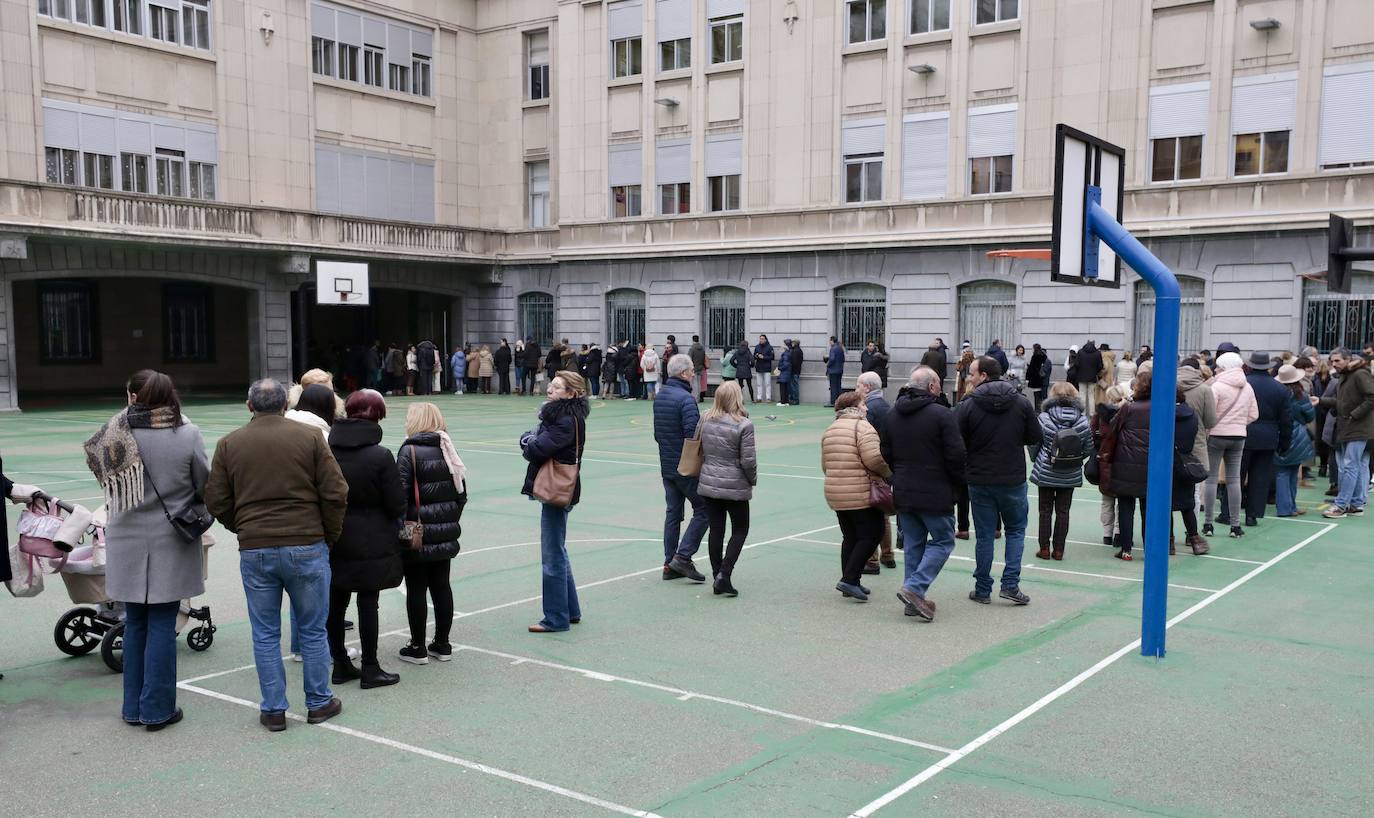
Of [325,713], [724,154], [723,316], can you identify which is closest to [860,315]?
[723,316]

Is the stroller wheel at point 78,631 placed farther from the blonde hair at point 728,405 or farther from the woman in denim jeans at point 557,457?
the blonde hair at point 728,405

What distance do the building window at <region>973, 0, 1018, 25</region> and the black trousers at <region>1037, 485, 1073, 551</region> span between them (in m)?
21.5

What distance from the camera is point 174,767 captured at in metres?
5.54

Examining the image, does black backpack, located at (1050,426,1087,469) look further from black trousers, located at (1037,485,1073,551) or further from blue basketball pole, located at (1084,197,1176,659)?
blue basketball pole, located at (1084,197,1176,659)

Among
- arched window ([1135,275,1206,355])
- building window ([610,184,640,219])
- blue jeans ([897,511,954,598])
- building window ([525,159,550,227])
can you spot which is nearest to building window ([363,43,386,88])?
building window ([525,159,550,227])

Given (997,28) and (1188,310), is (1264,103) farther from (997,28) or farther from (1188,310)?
(997,28)

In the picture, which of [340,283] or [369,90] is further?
[369,90]

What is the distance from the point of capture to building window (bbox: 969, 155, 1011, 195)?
96.3 feet

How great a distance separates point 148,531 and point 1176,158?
26.3 metres

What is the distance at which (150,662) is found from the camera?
19.8ft

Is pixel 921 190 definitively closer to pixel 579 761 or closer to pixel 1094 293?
pixel 1094 293

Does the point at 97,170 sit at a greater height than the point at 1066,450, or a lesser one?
greater

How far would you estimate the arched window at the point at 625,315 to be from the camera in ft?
120

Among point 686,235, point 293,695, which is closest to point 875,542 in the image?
point 293,695
